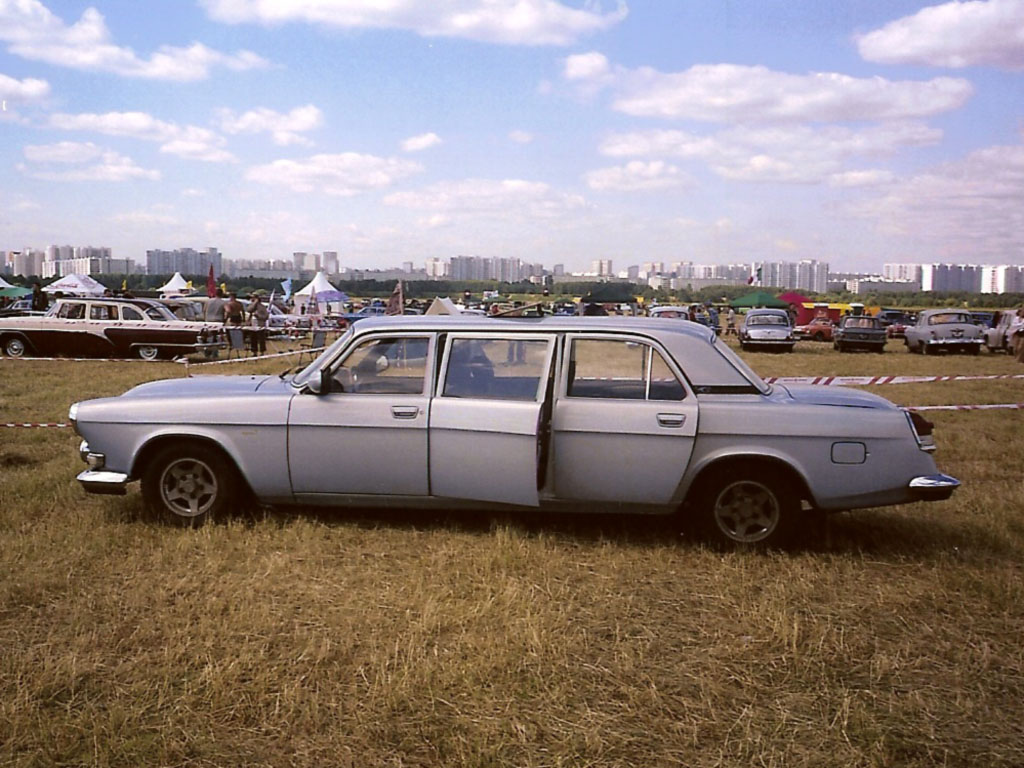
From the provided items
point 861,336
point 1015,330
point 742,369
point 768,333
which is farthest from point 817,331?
point 742,369

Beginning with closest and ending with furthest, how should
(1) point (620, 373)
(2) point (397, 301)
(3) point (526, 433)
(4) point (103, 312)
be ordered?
1. (3) point (526, 433)
2. (1) point (620, 373)
3. (4) point (103, 312)
4. (2) point (397, 301)

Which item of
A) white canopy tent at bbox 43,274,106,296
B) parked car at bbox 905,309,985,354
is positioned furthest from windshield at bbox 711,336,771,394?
white canopy tent at bbox 43,274,106,296

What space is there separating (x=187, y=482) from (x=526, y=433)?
7.94 ft

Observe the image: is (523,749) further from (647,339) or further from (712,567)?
(647,339)

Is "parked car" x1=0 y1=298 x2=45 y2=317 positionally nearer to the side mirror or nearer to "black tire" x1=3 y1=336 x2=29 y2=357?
"black tire" x1=3 y1=336 x2=29 y2=357

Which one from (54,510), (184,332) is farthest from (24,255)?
(54,510)

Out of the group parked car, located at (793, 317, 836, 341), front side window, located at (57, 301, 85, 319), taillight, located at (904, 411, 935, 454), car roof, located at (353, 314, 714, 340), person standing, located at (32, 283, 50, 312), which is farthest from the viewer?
parked car, located at (793, 317, 836, 341)

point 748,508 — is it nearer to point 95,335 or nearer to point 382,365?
point 382,365

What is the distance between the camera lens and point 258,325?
24.6 m

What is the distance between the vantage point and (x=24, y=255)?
156m

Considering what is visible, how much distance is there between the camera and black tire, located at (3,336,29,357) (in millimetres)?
21188

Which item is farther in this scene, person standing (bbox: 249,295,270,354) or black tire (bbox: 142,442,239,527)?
person standing (bbox: 249,295,270,354)

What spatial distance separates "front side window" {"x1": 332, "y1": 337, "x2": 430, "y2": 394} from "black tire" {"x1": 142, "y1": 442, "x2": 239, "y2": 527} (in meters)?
0.97

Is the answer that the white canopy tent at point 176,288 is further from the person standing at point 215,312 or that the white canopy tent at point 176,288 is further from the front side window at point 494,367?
the front side window at point 494,367
